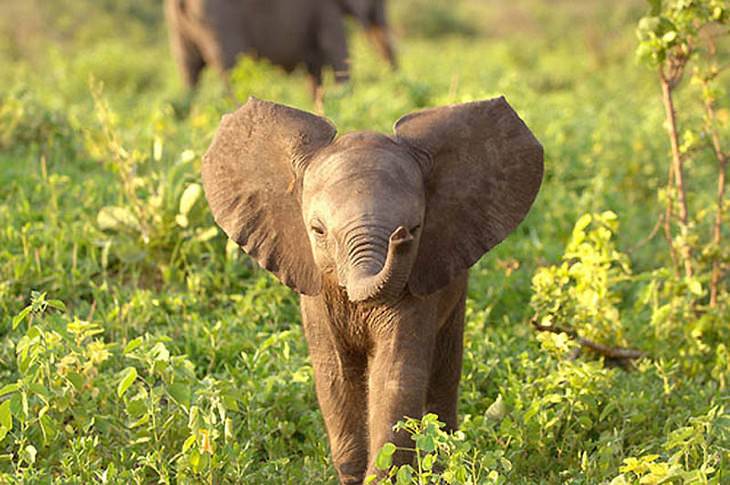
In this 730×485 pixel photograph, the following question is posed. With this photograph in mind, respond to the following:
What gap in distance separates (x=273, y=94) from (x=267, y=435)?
4403 mm

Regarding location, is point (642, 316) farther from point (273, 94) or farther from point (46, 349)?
point (273, 94)

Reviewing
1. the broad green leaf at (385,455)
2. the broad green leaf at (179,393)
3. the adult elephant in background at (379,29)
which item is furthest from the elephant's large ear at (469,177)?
the adult elephant in background at (379,29)

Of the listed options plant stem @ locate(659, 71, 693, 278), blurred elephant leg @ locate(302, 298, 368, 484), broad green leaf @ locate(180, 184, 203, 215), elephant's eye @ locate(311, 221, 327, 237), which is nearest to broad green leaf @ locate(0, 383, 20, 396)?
blurred elephant leg @ locate(302, 298, 368, 484)

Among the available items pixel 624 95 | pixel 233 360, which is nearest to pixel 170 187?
pixel 233 360

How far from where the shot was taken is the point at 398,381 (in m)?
3.36

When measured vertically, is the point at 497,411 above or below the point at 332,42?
below

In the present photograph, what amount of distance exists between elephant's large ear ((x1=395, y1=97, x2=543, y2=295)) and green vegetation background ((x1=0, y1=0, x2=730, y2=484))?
1.94 feet

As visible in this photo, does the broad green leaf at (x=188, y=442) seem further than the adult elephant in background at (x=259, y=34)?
No

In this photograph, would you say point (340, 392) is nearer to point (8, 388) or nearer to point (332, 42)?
point (8, 388)

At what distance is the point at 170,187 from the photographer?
17.9 ft

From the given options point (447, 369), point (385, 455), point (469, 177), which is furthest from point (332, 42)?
point (385, 455)

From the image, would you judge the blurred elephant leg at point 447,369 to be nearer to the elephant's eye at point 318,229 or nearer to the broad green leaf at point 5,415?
the elephant's eye at point 318,229

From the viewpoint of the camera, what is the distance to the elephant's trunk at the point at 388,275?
283 cm

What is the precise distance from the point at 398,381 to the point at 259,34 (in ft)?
22.6
